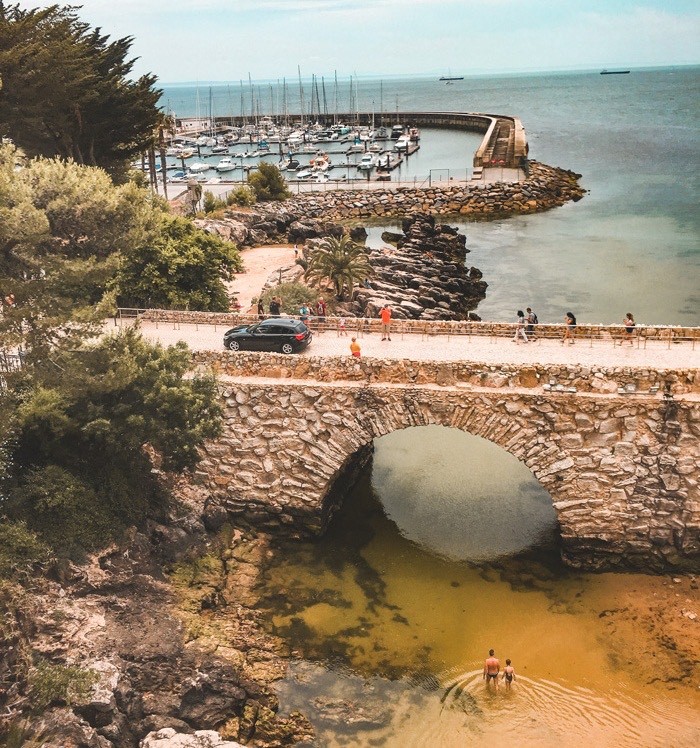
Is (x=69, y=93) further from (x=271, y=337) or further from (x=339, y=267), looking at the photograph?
(x=271, y=337)

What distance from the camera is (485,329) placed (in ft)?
95.0

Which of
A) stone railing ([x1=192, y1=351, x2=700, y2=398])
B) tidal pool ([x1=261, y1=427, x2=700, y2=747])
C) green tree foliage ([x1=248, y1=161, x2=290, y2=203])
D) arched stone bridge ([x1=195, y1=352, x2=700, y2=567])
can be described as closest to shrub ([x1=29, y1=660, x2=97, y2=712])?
tidal pool ([x1=261, y1=427, x2=700, y2=747])

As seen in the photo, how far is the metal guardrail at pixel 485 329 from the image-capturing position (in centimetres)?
2734

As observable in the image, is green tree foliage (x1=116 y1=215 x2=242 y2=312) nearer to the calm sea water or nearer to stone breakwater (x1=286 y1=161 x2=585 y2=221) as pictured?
the calm sea water

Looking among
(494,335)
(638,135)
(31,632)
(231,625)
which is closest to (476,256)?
(494,335)

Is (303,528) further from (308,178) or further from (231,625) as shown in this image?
(308,178)

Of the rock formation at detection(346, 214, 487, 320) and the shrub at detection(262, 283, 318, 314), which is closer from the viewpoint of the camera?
the shrub at detection(262, 283, 318, 314)

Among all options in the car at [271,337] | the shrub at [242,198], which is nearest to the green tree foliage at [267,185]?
the shrub at [242,198]

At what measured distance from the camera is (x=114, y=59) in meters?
46.2

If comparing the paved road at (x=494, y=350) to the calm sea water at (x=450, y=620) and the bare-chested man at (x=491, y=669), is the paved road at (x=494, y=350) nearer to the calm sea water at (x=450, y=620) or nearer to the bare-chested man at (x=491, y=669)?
the calm sea water at (x=450, y=620)

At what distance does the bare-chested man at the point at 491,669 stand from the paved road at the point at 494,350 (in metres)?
9.11

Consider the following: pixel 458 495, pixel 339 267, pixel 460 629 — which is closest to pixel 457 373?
pixel 458 495

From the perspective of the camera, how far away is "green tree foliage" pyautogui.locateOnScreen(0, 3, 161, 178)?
35.8 m

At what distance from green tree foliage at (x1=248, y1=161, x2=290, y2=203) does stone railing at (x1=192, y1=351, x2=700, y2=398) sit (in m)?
49.9
